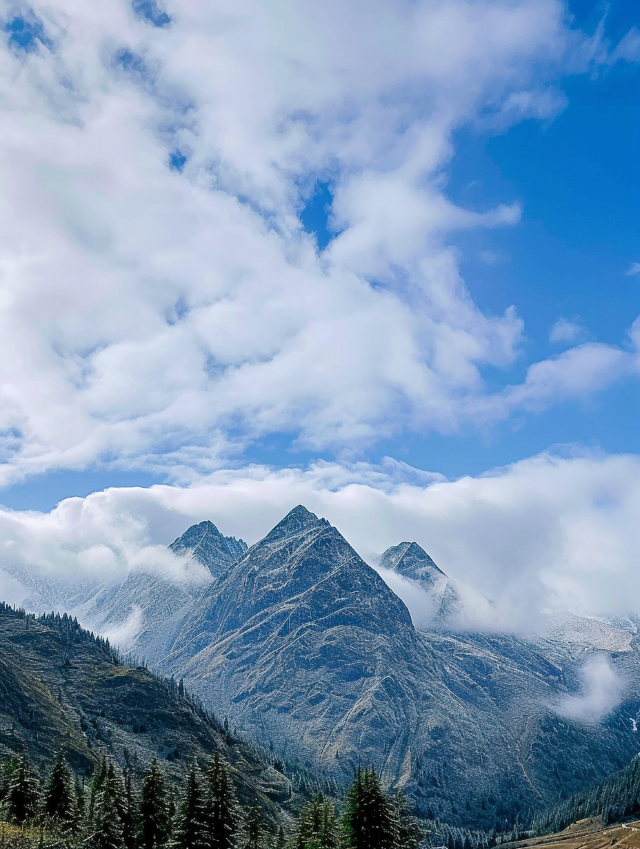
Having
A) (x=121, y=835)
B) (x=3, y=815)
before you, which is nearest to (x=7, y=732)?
(x=3, y=815)

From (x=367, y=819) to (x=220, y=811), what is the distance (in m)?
16.7

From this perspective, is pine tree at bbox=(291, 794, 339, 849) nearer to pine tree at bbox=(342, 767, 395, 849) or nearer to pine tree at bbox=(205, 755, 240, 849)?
pine tree at bbox=(342, 767, 395, 849)

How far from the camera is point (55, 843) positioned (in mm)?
69625

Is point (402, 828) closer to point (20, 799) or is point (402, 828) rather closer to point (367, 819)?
point (367, 819)

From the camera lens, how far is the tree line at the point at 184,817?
227ft

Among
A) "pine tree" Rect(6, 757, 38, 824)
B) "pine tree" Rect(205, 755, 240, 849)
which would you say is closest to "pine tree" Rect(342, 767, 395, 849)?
"pine tree" Rect(205, 755, 240, 849)

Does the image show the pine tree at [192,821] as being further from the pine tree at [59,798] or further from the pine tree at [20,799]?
the pine tree at [20,799]

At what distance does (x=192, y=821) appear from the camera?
68.8m

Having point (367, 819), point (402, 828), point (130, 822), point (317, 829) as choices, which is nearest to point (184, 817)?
point (130, 822)

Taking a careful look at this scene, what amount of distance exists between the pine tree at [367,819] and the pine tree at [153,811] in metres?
23.4

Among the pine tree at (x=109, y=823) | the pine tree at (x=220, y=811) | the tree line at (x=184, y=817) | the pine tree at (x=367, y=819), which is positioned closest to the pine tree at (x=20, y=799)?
the tree line at (x=184, y=817)

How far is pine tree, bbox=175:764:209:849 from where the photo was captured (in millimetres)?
68125

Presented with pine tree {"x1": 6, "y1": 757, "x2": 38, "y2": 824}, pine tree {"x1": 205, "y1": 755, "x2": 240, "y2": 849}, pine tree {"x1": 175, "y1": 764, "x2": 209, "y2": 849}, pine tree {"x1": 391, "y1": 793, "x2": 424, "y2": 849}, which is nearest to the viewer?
pine tree {"x1": 175, "y1": 764, "x2": 209, "y2": 849}

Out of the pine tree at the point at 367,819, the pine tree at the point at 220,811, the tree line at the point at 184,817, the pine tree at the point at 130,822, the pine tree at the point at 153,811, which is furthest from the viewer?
the pine tree at the point at 130,822
